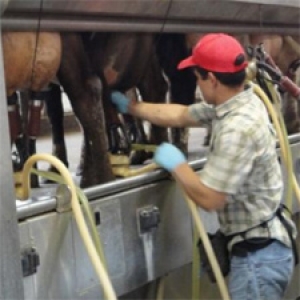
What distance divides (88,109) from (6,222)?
27.0 inches

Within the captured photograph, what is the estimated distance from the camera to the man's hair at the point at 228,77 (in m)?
1.49

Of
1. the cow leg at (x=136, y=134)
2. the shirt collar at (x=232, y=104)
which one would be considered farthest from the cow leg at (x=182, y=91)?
the shirt collar at (x=232, y=104)

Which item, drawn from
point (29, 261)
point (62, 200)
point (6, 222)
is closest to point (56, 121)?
point (62, 200)

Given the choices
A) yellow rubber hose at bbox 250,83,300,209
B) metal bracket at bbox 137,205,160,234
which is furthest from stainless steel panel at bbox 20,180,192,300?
yellow rubber hose at bbox 250,83,300,209

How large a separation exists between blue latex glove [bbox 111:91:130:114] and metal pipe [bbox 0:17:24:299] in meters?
0.76

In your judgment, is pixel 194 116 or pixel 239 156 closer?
pixel 239 156

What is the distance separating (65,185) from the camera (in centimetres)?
137

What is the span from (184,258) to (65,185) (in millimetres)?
542

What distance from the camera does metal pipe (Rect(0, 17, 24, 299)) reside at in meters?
1.05

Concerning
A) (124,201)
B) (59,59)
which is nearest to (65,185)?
(124,201)

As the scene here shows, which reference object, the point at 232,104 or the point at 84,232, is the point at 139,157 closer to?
the point at 232,104

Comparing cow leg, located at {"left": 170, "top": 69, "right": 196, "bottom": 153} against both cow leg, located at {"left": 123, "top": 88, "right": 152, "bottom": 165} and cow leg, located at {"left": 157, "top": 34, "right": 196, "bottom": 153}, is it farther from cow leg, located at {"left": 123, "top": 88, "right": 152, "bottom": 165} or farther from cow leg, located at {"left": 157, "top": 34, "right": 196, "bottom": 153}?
cow leg, located at {"left": 123, "top": 88, "right": 152, "bottom": 165}

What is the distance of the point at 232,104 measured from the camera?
1508 millimetres

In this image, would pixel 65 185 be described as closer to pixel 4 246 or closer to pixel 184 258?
pixel 4 246
